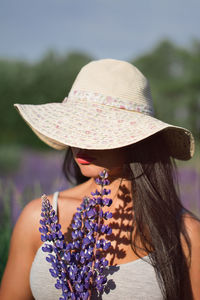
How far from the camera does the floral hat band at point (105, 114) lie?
140cm

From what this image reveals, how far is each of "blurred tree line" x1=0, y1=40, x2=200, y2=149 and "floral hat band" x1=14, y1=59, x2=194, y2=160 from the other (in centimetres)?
907

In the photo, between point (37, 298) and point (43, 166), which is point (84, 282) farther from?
point (43, 166)

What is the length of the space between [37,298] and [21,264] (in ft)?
0.47

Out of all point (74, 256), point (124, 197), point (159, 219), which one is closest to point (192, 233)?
point (159, 219)

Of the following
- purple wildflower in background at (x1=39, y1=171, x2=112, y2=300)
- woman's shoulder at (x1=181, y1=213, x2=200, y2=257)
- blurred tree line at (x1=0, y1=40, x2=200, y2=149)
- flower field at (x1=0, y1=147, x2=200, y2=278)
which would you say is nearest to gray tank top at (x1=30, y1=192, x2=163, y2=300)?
woman's shoulder at (x1=181, y1=213, x2=200, y2=257)

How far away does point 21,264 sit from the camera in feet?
5.02

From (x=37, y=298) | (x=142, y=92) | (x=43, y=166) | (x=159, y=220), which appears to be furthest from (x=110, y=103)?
(x=43, y=166)

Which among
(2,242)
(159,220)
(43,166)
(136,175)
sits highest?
(136,175)

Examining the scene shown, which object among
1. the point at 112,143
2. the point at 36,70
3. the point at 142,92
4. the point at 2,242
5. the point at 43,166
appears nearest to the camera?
the point at 112,143

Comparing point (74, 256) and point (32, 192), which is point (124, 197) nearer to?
point (74, 256)

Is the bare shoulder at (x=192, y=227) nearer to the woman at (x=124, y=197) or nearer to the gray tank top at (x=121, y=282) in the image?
the woman at (x=124, y=197)

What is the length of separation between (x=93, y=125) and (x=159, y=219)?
46 cm

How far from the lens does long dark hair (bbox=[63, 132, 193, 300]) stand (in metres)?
1.47

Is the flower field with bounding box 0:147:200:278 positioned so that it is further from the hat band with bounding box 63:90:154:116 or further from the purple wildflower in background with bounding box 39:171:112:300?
the purple wildflower in background with bounding box 39:171:112:300
